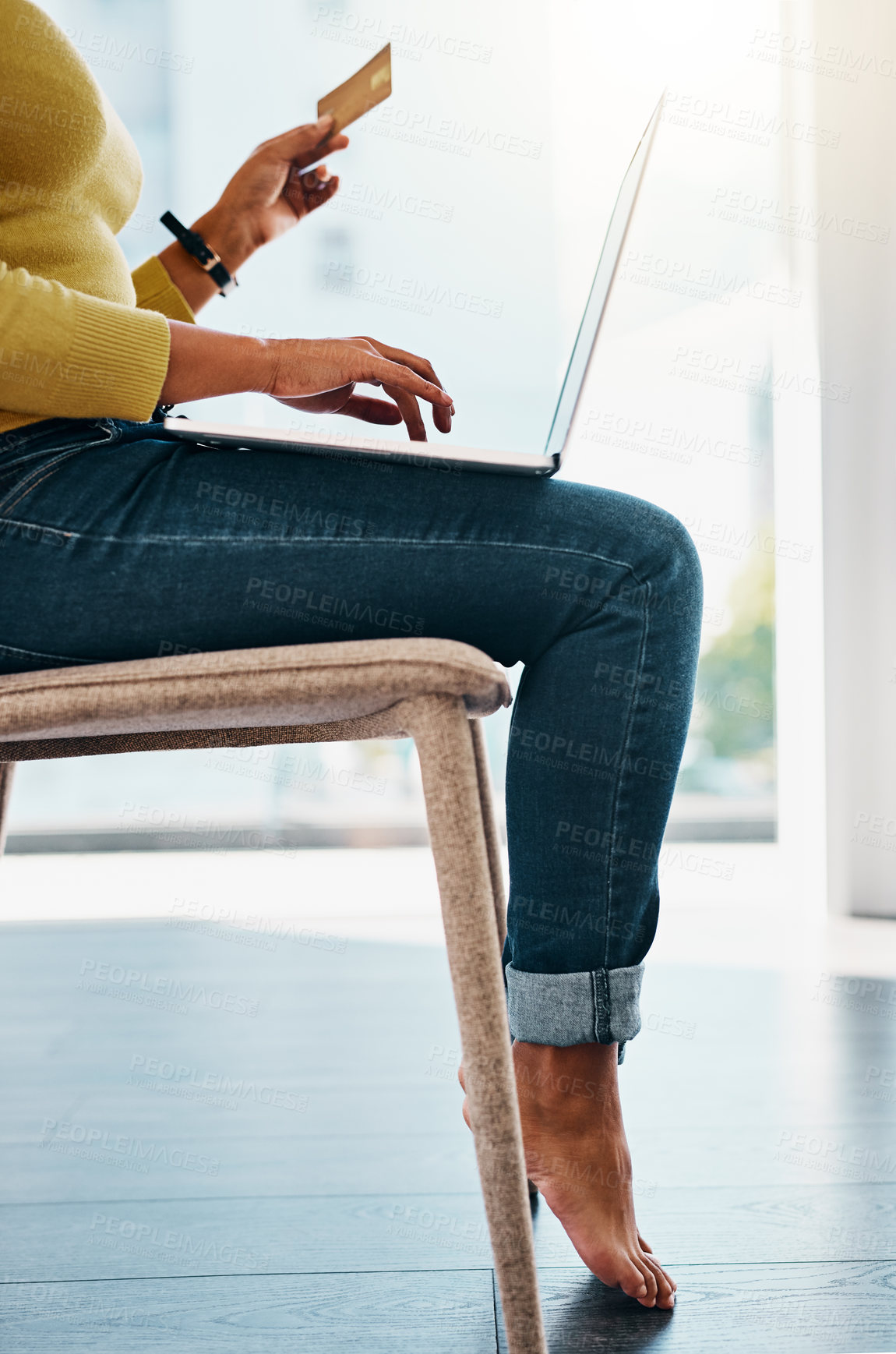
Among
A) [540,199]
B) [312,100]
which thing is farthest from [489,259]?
[312,100]

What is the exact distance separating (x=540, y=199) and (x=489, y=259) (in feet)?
0.55

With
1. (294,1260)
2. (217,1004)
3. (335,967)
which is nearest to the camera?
(294,1260)

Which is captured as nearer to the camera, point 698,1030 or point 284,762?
point 698,1030

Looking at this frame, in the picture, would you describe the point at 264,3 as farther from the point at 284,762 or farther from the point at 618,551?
the point at 618,551

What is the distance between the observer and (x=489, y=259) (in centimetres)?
221

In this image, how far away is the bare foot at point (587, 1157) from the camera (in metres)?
0.68

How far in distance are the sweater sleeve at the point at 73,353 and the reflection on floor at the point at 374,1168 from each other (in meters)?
0.59

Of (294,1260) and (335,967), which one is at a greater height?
(294,1260)

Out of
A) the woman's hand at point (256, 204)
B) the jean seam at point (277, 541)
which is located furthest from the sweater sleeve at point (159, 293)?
the jean seam at point (277, 541)

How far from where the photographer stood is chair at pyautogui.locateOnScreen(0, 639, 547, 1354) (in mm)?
535

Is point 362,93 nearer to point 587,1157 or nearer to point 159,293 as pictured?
point 159,293

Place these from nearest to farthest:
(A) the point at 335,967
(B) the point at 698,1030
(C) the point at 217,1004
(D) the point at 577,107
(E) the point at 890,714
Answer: (B) the point at 698,1030 → (C) the point at 217,1004 → (A) the point at 335,967 → (E) the point at 890,714 → (D) the point at 577,107

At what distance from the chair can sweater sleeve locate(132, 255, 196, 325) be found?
0.50 m

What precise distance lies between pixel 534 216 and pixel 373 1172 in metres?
1.96
